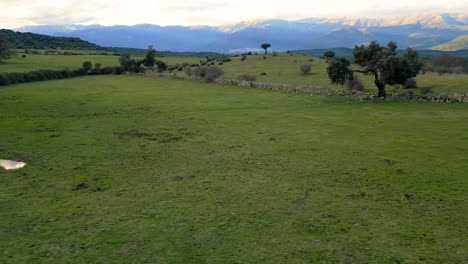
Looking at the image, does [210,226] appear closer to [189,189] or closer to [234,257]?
[234,257]

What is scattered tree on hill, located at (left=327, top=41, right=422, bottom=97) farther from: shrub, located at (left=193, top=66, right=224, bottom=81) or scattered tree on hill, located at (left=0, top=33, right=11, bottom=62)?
scattered tree on hill, located at (left=0, top=33, right=11, bottom=62)

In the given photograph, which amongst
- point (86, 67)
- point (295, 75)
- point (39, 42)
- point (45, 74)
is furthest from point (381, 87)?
point (39, 42)

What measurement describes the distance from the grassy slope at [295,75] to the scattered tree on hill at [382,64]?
12.5 ft

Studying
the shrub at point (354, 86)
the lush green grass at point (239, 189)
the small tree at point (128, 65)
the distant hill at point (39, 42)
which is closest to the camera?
the lush green grass at point (239, 189)

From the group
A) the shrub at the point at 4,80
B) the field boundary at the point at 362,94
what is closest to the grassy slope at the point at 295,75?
the field boundary at the point at 362,94

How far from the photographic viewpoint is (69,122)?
25.1m

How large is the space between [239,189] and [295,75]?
136 ft

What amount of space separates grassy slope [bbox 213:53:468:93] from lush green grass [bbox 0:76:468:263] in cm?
1098

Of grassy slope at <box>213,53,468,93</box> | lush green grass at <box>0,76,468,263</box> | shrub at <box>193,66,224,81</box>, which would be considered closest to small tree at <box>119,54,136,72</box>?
grassy slope at <box>213,53,468,93</box>

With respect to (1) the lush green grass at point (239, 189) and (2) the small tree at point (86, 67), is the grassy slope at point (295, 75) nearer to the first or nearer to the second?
(1) the lush green grass at point (239, 189)

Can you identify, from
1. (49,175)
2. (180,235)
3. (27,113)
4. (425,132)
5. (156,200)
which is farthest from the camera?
(27,113)

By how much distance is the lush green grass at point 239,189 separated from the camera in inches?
351

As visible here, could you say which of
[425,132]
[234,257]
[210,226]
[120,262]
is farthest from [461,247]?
[425,132]

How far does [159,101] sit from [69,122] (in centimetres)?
1020
